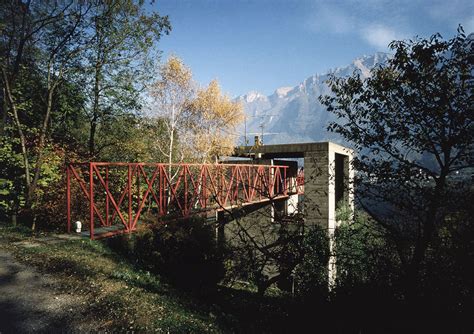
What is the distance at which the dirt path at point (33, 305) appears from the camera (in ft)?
14.7

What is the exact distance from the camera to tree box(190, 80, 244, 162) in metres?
22.1

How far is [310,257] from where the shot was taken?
591 inches

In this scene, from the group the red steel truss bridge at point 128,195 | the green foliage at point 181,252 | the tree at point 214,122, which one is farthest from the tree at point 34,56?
the tree at point 214,122

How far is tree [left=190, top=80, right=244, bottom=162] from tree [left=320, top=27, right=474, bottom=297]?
15.7 metres

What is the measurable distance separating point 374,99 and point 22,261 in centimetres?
918

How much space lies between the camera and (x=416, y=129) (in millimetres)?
6070

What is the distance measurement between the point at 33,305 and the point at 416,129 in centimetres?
817

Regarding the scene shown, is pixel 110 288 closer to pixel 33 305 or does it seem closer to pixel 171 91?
pixel 33 305

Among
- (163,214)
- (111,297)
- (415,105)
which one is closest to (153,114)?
(163,214)

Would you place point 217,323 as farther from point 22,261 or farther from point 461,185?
point 461,185

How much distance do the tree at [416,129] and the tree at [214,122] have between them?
51.5 ft

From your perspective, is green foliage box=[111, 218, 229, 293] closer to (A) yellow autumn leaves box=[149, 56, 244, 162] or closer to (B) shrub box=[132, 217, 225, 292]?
(B) shrub box=[132, 217, 225, 292]

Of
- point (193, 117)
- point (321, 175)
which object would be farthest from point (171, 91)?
point (321, 175)

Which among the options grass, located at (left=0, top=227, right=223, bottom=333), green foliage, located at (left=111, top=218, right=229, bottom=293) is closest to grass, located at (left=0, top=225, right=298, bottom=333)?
grass, located at (left=0, top=227, right=223, bottom=333)
